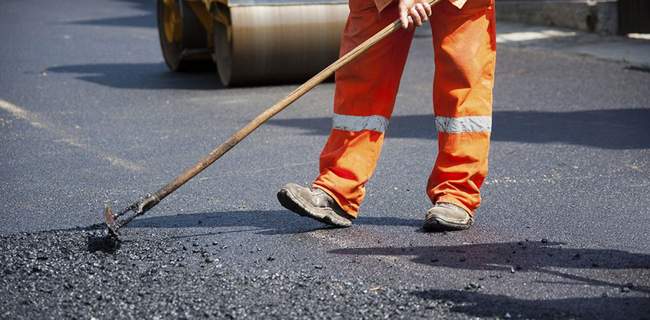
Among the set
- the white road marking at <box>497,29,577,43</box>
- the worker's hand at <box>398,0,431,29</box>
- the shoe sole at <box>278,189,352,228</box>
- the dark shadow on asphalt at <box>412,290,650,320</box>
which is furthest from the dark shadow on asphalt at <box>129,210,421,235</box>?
the white road marking at <box>497,29,577,43</box>

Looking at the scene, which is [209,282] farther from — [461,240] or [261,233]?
[461,240]

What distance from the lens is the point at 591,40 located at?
514 inches

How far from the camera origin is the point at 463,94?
535cm

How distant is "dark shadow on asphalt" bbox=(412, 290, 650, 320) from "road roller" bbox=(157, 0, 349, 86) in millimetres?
5927

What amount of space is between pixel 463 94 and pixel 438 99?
121 millimetres

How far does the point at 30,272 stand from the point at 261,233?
1.08 m

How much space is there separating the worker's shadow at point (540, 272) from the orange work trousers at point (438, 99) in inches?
16.2

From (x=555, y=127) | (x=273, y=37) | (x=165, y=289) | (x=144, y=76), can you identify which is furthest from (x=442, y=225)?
(x=144, y=76)

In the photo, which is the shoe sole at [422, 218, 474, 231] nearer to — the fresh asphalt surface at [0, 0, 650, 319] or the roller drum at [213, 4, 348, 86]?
the fresh asphalt surface at [0, 0, 650, 319]

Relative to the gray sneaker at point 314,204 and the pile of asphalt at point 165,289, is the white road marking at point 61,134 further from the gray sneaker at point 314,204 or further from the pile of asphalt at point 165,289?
the pile of asphalt at point 165,289

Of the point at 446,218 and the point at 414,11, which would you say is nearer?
the point at 414,11

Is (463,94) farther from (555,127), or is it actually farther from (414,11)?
(555,127)

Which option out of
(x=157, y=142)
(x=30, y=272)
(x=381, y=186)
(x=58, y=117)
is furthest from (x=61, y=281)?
(x=58, y=117)

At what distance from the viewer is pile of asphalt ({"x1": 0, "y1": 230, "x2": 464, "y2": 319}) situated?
164 inches
